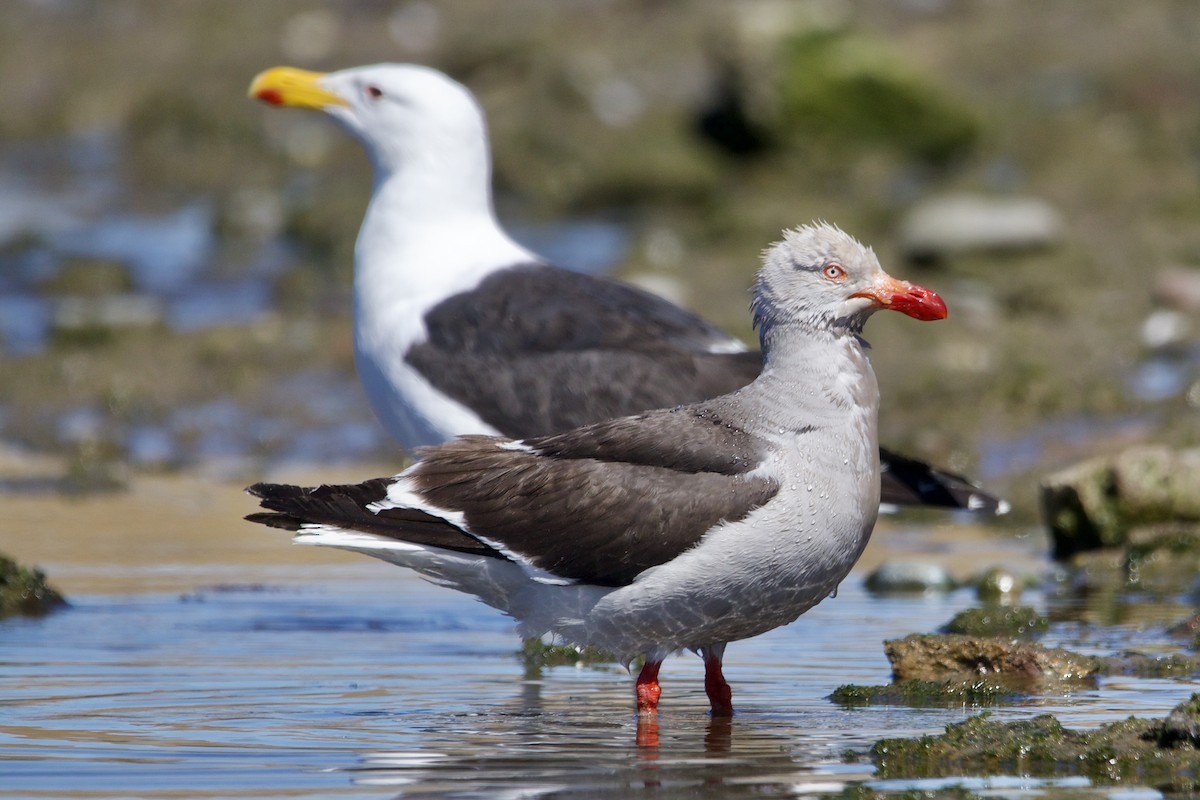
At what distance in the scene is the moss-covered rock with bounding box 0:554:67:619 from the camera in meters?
7.45

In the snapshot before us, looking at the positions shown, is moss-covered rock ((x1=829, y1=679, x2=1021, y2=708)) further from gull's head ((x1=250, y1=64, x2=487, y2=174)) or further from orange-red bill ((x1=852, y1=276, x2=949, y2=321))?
gull's head ((x1=250, y1=64, x2=487, y2=174))

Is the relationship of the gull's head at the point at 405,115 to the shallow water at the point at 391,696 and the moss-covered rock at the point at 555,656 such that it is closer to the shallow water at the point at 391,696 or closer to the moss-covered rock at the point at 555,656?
the shallow water at the point at 391,696

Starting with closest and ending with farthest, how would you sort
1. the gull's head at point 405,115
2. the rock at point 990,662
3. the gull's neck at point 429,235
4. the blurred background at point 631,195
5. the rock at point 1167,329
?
the rock at point 990,662 < the gull's neck at point 429,235 < the gull's head at point 405,115 < the blurred background at point 631,195 < the rock at point 1167,329

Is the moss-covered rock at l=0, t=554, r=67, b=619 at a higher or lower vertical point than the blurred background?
lower

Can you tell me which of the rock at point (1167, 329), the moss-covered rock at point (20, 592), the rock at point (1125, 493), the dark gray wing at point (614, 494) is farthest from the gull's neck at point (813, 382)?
the rock at point (1167, 329)

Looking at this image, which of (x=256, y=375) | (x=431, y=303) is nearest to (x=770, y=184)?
(x=256, y=375)

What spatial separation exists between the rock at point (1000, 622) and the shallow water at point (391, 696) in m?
0.10

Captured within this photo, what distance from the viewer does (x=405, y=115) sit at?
8305mm

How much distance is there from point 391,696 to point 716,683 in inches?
42.3

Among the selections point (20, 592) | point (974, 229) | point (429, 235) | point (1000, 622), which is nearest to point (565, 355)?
point (429, 235)

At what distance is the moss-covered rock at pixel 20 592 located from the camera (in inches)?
293

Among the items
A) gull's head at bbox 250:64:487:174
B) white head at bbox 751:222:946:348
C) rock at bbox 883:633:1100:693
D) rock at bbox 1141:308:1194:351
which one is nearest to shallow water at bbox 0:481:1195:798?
rock at bbox 883:633:1100:693

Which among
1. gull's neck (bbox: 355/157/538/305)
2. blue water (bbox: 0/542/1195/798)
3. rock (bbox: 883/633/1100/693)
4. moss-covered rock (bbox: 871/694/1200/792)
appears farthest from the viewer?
gull's neck (bbox: 355/157/538/305)

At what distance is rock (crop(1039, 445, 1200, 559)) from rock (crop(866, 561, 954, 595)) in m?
0.77
